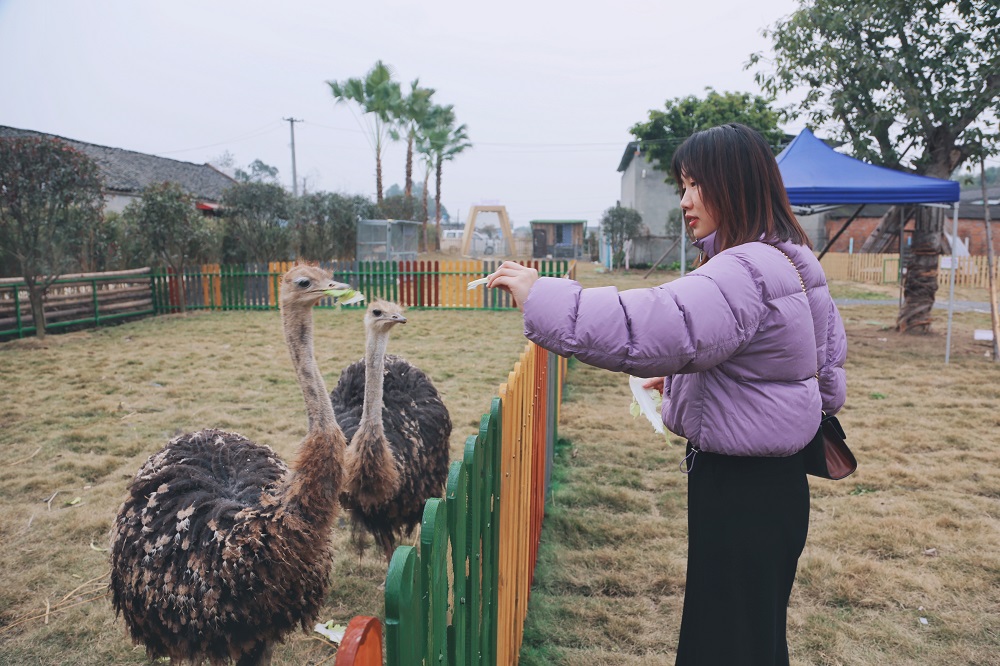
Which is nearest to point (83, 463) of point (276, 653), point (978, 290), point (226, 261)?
point (276, 653)

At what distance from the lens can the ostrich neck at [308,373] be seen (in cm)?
295

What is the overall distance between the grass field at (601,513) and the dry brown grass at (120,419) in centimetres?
2

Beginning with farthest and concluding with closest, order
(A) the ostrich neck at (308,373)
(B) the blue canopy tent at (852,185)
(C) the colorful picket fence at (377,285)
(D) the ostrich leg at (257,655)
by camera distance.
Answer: (C) the colorful picket fence at (377,285) → (B) the blue canopy tent at (852,185) → (A) the ostrich neck at (308,373) → (D) the ostrich leg at (257,655)

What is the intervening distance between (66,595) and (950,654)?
14.5 feet

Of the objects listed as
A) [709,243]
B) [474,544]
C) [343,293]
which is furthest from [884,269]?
[474,544]

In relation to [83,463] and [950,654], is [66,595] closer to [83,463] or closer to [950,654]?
[83,463]

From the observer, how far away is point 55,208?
11.4 meters

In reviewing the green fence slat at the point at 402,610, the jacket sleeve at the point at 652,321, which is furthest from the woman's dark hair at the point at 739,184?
the green fence slat at the point at 402,610

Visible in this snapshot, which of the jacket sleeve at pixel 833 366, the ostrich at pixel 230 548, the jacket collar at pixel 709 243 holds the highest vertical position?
the jacket collar at pixel 709 243

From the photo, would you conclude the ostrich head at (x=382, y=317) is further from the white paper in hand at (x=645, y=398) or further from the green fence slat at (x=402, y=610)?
the green fence slat at (x=402, y=610)

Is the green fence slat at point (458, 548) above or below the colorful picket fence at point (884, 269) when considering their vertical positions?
below

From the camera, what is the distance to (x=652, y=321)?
4.83 feet

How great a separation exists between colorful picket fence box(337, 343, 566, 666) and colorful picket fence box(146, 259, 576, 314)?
12.8 metres

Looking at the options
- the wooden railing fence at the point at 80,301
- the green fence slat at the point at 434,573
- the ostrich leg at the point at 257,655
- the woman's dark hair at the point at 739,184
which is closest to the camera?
the green fence slat at the point at 434,573
